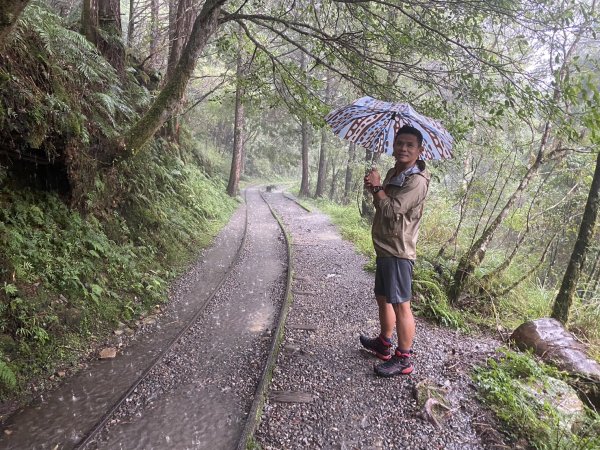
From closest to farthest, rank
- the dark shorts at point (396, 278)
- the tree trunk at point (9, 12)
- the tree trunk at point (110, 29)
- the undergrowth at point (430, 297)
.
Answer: the tree trunk at point (9, 12) → the dark shorts at point (396, 278) → the undergrowth at point (430, 297) → the tree trunk at point (110, 29)

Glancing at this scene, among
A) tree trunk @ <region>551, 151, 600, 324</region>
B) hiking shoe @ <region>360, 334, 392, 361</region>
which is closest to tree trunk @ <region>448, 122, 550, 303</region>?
tree trunk @ <region>551, 151, 600, 324</region>

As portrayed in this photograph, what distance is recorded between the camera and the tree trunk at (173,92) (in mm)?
6160

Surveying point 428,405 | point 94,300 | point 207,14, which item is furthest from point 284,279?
point 207,14

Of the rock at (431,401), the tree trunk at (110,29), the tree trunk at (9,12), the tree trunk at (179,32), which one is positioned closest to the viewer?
the tree trunk at (9,12)

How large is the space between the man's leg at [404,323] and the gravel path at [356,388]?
1.29ft

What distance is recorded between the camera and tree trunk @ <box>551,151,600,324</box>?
503cm

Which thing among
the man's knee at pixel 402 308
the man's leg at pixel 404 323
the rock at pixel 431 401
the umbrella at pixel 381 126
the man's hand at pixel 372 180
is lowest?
the rock at pixel 431 401

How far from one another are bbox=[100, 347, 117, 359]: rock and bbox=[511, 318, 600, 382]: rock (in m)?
5.51

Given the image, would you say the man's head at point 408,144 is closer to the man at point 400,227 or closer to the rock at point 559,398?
the man at point 400,227

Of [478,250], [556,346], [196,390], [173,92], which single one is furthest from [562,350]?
[173,92]

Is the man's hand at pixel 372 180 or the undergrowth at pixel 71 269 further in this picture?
the undergrowth at pixel 71 269

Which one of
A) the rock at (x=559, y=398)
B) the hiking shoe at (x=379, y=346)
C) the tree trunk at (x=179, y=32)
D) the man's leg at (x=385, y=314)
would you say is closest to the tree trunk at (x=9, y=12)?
the man's leg at (x=385, y=314)

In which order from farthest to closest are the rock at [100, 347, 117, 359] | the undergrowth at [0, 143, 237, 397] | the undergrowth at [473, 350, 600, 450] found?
1. the rock at [100, 347, 117, 359]
2. the undergrowth at [0, 143, 237, 397]
3. the undergrowth at [473, 350, 600, 450]

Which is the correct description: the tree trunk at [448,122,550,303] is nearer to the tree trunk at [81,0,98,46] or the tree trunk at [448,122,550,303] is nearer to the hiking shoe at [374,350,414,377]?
the hiking shoe at [374,350,414,377]
